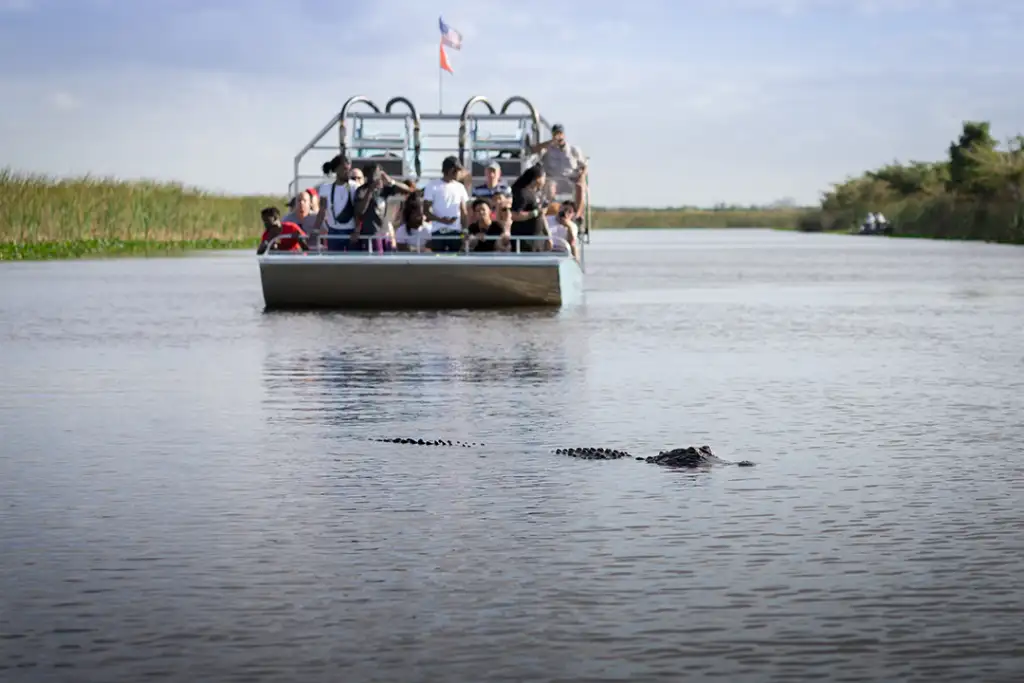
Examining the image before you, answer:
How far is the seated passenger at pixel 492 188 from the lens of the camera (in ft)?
96.2

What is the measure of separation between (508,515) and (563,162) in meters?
22.8

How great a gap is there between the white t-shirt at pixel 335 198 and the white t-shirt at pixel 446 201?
3.36ft

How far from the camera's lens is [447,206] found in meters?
29.6

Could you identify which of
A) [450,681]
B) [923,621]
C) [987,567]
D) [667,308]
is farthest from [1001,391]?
[667,308]

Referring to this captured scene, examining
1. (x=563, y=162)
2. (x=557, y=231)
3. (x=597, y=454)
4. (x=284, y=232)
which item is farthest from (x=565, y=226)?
(x=597, y=454)

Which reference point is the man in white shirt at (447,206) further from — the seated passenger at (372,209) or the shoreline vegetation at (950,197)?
the shoreline vegetation at (950,197)

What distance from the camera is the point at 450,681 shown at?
253 inches

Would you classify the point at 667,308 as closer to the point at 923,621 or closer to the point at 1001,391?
the point at 1001,391

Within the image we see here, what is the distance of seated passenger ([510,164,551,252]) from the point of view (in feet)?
95.3

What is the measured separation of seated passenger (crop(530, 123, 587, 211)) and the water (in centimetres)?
1038

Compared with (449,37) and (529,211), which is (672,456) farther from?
(449,37)

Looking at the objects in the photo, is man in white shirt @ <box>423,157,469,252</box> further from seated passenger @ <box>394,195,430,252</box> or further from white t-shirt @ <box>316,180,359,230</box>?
white t-shirt @ <box>316,180,359,230</box>

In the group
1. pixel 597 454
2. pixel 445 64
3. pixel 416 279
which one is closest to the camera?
pixel 597 454

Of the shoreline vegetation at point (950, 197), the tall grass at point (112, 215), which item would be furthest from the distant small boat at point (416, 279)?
the shoreline vegetation at point (950, 197)
